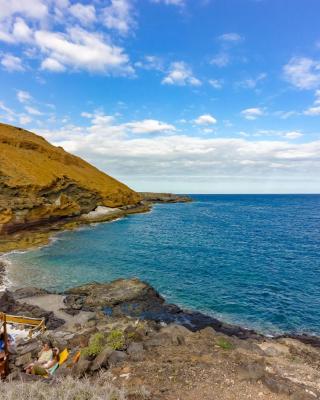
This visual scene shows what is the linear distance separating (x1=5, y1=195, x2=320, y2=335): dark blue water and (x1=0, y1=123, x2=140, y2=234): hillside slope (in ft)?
27.0

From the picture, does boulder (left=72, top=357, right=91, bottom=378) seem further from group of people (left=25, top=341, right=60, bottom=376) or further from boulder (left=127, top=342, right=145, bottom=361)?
boulder (left=127, top=342, right=145, bottom=361)

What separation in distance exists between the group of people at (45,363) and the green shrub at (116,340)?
249 centimetres

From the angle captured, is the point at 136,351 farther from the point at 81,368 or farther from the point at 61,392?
the point at 61,392

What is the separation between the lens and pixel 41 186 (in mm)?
61469

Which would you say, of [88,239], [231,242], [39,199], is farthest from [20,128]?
[231,242]

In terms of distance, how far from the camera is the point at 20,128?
91.1m

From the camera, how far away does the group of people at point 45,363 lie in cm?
1296

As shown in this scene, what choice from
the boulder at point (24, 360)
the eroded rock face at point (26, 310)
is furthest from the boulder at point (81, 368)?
the eroded rock face at point (26, 310)

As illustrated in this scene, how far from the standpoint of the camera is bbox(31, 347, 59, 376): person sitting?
42.4ft

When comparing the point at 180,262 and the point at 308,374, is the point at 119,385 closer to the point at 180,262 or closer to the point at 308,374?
the point at 308,374

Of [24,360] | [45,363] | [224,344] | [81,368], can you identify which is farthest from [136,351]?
[24,360]

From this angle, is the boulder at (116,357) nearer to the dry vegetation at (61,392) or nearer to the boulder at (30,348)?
the dry vegetation at (61,392)

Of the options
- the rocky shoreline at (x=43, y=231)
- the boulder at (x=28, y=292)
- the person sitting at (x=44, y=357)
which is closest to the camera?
the person sitting at (x=44, y=357)

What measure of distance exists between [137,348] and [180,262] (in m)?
24.1
